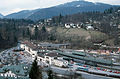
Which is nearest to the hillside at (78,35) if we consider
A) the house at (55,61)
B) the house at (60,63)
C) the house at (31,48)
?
the house at (31,48)

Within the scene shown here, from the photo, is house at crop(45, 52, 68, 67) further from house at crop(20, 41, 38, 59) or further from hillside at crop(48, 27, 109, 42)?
hillside at crop(48, 27, 109, 42)

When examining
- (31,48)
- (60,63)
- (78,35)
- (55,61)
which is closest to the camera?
(60,63)

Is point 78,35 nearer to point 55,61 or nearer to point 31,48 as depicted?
point 31,48

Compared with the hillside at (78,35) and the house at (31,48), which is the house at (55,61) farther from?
the hillside at (78,35)

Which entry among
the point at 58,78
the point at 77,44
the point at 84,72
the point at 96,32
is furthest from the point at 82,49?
the point at 58,78

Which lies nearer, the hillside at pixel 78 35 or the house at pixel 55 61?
the house at pixel 55 61

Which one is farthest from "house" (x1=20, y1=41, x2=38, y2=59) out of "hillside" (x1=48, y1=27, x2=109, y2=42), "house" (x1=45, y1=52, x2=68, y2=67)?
"hillside" (x1=48, y1=27, x2=109, y2=42)

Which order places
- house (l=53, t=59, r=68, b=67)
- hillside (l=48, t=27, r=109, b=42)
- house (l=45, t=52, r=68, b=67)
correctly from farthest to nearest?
hillside (l=48, t=27, r=109, b=42), house (l=45, t=52, r=68, b=67), house (l=53, t=59, r=68, b=67)

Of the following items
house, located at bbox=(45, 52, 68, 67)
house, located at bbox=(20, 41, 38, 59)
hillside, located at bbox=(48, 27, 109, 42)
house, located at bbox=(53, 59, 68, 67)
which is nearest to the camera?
house, located at bbox=(53, 59, 68, 67)

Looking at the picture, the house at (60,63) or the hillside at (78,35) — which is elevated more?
the house at (60,63)

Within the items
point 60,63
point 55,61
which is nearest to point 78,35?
point 55,61

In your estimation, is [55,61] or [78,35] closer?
[55,61]
